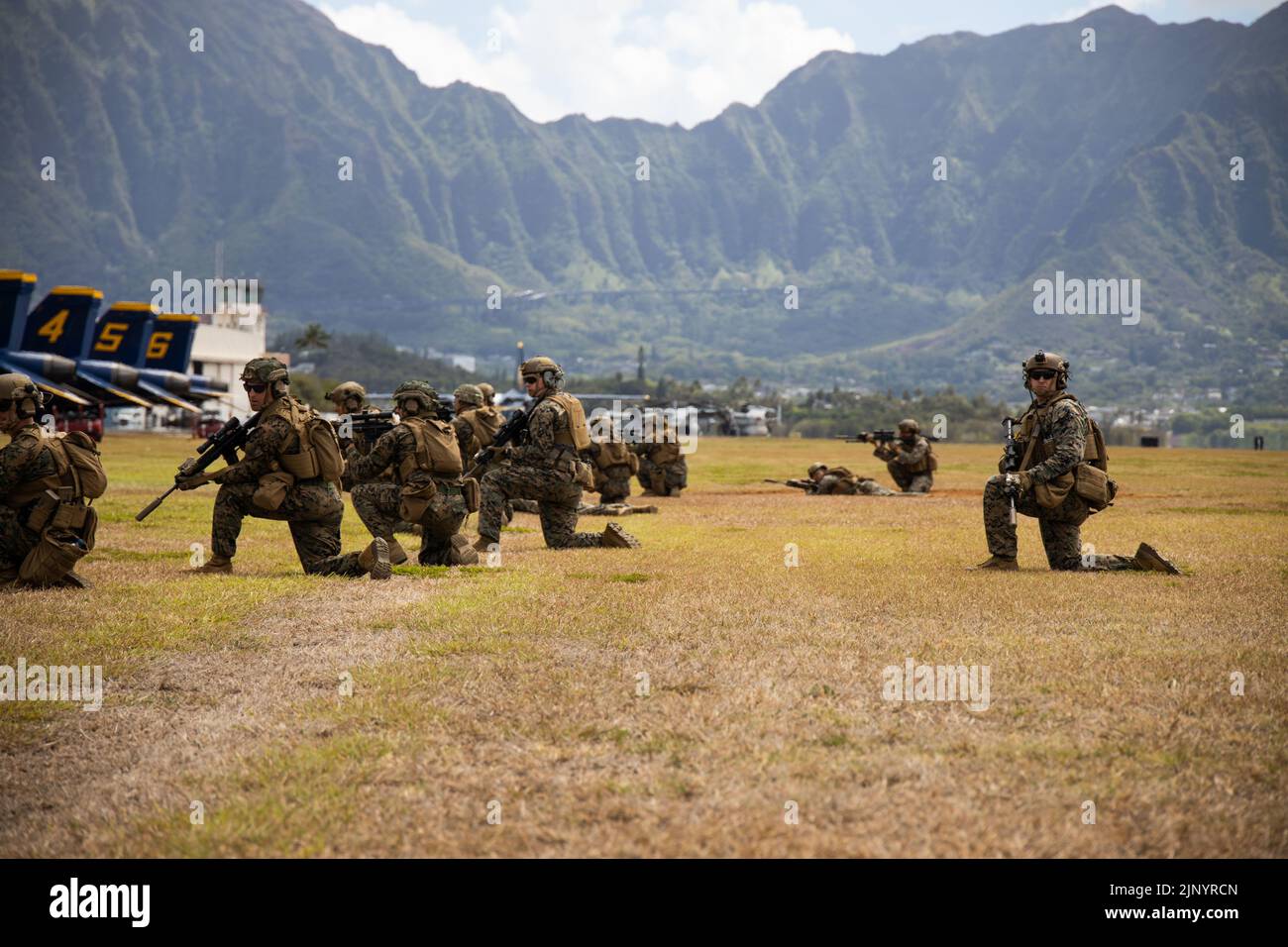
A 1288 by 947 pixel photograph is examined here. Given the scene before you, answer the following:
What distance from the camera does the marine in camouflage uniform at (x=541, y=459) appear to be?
55.3 ft

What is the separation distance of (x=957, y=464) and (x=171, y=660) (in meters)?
47.8

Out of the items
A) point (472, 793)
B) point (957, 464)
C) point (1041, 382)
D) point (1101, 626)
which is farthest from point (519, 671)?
point (957, 464)

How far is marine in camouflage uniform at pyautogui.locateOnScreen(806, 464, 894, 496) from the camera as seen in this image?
100 feet

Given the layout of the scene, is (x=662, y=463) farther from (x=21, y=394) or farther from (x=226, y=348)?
(x=226, y=348)

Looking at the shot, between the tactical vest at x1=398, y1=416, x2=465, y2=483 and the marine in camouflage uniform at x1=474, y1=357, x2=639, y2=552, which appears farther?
the marine in camouflage uniform at x1=474, y1=357, x2=639, y2=552

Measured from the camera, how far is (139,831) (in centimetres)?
617

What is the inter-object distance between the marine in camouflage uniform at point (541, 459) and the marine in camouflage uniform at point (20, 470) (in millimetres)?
5938

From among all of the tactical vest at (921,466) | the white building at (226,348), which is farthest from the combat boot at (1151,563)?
the white building at (226,348)

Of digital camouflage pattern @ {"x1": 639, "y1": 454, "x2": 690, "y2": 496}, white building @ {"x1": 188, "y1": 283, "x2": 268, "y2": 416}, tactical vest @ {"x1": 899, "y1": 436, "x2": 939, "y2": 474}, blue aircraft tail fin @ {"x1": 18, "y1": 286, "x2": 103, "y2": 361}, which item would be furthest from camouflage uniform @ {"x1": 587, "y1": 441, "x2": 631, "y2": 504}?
white building @ {"x1": 188, "y1": 283, "x2": 268, "y2": 416}

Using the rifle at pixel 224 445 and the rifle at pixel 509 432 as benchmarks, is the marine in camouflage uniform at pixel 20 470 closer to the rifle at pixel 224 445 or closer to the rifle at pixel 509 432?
the rifle at pixel 224 445

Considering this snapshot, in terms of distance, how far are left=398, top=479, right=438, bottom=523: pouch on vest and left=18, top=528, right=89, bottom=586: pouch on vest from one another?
3.76 m

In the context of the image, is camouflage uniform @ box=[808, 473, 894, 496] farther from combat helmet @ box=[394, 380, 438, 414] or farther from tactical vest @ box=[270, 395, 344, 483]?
tactical vest @ box=[270, 395, 344, 483]

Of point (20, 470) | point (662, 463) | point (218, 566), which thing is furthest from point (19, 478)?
point (662, 463)
